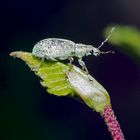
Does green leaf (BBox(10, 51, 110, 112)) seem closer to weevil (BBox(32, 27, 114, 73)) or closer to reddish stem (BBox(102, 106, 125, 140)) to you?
reddish stem (BBox(102, 106, 125, 140))

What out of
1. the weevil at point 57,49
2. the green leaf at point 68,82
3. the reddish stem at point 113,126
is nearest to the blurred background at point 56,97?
the weevil at point 57,49

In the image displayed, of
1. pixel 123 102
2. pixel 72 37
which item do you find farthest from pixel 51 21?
pixel 123 102

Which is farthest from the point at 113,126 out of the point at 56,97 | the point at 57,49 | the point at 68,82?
the point at 56,97

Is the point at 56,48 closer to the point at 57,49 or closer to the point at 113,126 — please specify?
the point at 57,49

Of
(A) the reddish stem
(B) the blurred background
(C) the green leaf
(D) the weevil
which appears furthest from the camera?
(B) the blurred background

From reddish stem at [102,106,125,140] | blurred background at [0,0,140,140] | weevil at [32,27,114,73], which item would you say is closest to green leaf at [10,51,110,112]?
reddish stem at [102,106,125,140]
